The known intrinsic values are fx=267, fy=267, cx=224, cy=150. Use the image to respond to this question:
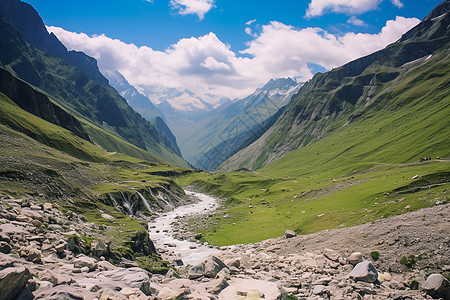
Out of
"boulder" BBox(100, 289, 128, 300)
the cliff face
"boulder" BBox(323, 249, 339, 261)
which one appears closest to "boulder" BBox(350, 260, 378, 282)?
"boulder" BBox(323, 249, 339, 261)

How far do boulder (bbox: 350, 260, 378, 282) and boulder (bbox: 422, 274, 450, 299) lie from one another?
10.9ft

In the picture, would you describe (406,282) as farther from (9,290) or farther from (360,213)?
(9,290)

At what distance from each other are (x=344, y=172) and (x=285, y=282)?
4914 inches

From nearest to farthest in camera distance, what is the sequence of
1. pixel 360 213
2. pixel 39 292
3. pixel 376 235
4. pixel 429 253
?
pixel 39 292 < pixel 429 253 < pixel 376 235 < pixel 360 213

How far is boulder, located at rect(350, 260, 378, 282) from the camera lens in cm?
2191

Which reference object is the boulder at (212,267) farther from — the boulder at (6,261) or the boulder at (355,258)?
the boulder at (6,261)

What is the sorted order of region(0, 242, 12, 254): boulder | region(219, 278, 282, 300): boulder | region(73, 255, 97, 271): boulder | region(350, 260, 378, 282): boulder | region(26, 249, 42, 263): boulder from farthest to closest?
region(350, 260, 378, 282): boulder < region(73, 255, 97, 271): boulder < region(26, 249, 42, 263): boulder < region(0, 242, 12, 254): boulder < region(219, 278, 282, 300): boulder

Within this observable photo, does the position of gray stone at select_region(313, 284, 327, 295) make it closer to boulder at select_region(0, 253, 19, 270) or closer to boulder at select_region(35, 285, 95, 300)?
boulder at select_region(35, 285, 95, 300)

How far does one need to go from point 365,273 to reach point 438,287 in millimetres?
4742

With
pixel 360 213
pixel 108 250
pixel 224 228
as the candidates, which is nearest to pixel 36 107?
pixel 224 228

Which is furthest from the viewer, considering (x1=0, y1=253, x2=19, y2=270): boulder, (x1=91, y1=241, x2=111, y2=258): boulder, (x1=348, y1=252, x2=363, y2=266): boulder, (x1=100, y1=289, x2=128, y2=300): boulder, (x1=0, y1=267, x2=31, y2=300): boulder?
(x1=91, y1=241, x2=111, y2=258): boulder

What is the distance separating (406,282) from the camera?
2170 centimetres

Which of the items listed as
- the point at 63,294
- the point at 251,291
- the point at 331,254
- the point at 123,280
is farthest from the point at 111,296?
the point at 331,254

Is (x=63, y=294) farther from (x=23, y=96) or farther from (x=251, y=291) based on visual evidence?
(x=23, y=96)
